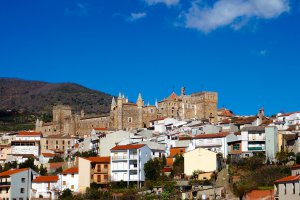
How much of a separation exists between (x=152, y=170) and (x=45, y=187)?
39.9 ft

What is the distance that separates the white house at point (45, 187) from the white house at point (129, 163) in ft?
20.5

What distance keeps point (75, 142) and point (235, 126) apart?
3351 centimetres

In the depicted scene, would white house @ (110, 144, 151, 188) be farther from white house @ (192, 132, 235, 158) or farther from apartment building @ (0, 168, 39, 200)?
apartment building @ (0, 168, 39, 200)

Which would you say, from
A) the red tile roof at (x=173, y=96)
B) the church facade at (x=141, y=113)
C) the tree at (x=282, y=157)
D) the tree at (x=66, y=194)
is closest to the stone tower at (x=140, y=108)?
the church facade at (x=141, y=113)

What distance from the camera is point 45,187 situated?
64.4m

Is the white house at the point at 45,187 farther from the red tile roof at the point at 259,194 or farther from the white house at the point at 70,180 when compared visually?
the red tile roof at the point at 259,194

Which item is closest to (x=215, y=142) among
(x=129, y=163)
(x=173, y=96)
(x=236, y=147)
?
(x=236, y=147)

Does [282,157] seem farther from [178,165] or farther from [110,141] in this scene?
[110,141]

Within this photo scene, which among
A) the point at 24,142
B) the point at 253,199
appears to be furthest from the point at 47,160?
the point at 253,199

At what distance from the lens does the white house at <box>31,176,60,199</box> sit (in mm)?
63719

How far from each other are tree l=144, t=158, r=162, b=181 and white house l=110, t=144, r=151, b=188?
36.5 inches

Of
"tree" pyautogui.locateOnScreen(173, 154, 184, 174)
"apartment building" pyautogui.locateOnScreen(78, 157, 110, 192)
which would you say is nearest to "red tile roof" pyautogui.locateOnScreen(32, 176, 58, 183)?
"apartment building" pyautogui.locateOnScreen(78, 157, 110, 192)

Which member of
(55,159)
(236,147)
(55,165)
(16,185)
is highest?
(236,147)

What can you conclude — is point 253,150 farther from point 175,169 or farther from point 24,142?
point 24,142
